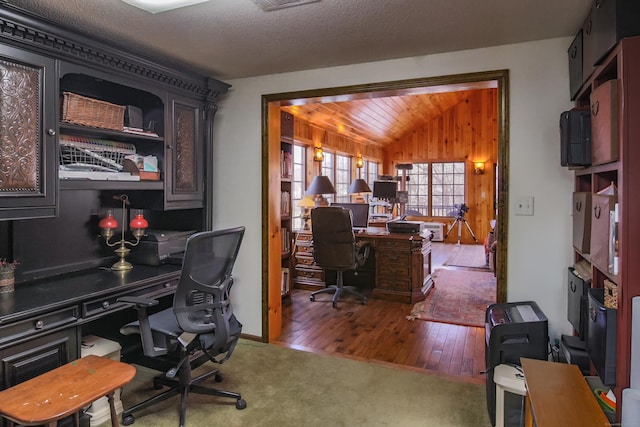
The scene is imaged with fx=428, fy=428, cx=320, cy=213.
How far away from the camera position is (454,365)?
3.07m

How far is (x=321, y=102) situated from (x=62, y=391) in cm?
255

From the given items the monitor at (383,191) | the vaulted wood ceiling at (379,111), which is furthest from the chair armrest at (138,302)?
the monitor at (383,191)

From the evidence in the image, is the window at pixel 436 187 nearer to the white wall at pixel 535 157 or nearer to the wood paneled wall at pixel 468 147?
the wood paneled wall at pixel 468 147

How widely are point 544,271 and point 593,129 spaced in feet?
3.38

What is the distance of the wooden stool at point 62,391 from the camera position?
5.24 ft

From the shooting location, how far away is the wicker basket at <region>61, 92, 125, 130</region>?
2414mm

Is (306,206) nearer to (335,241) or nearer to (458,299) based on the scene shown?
(335,241)

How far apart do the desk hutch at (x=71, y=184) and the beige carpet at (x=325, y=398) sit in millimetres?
676

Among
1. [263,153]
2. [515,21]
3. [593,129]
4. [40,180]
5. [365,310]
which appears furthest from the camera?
[365,310]

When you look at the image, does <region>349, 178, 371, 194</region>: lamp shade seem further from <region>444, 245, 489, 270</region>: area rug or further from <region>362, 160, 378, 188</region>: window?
<region>362, 160, 378, 188</region>: window

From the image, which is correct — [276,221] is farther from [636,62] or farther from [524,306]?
[636,62]

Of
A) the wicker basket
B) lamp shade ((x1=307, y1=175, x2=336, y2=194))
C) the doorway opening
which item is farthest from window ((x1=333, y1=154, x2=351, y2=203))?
the wicker basket

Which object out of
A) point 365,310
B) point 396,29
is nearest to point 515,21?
point 396,29

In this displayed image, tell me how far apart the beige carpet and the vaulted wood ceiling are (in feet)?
6.53
